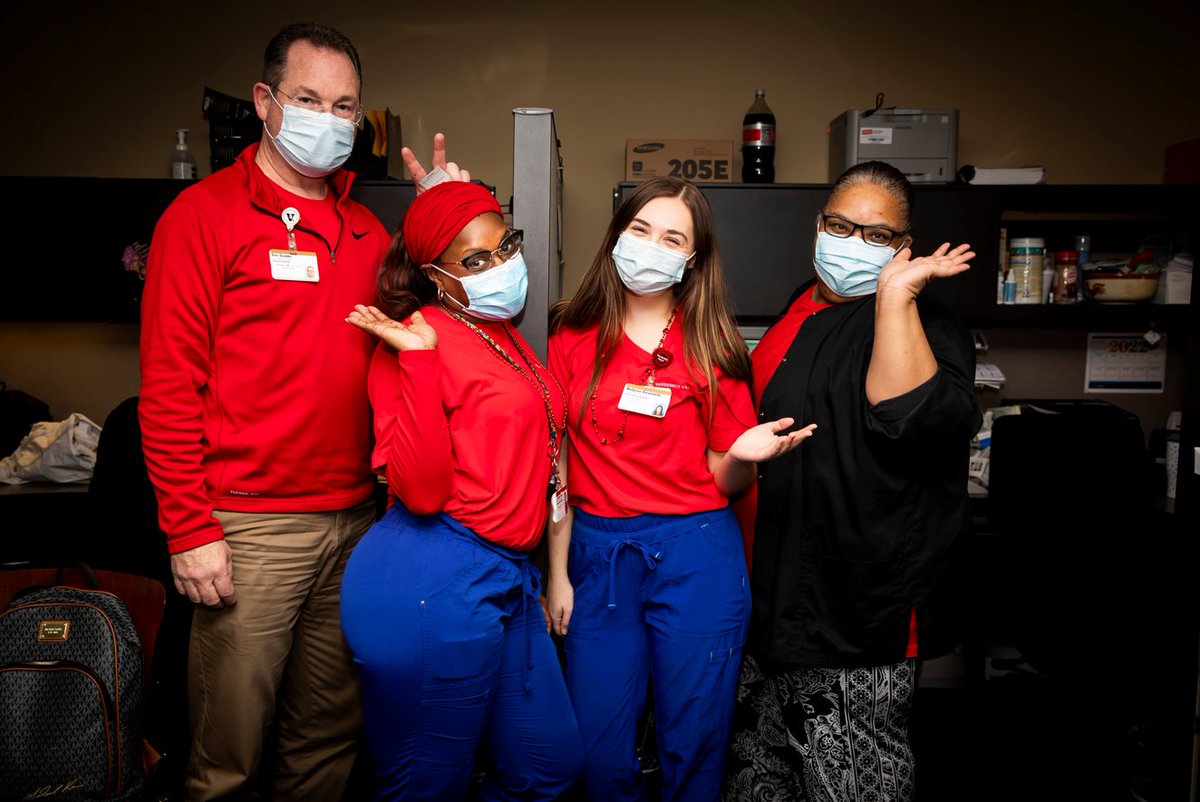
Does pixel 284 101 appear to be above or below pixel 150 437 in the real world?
above

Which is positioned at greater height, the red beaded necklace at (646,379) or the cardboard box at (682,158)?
the cardboard box at (682,158)

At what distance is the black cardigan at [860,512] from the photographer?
64.3 inches

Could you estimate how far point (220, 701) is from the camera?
5.57 feet

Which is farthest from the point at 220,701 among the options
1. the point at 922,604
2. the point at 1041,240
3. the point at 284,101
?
the point at 1041,240

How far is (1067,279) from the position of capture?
3.31m

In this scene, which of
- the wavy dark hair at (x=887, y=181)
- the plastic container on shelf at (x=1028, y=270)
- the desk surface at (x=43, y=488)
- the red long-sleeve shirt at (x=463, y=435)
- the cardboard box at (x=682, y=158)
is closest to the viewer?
the red long-sleeve shirt at (x=463, y=435)

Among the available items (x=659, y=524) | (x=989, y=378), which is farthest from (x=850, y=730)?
(x=989, y=378)

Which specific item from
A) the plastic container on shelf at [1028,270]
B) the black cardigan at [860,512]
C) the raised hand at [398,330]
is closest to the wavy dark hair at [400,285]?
the raised hand at [398,330]

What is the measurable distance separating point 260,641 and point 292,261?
788 millimetres

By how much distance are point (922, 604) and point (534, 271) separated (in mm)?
1045

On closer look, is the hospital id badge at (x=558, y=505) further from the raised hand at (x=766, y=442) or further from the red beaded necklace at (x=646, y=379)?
the raised hand at (x=766, y=442)

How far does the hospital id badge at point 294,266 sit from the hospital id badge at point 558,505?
671 millimetres

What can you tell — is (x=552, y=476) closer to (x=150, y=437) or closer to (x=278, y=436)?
(x=278, y=436)

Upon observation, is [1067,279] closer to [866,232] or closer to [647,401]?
[866,232]
